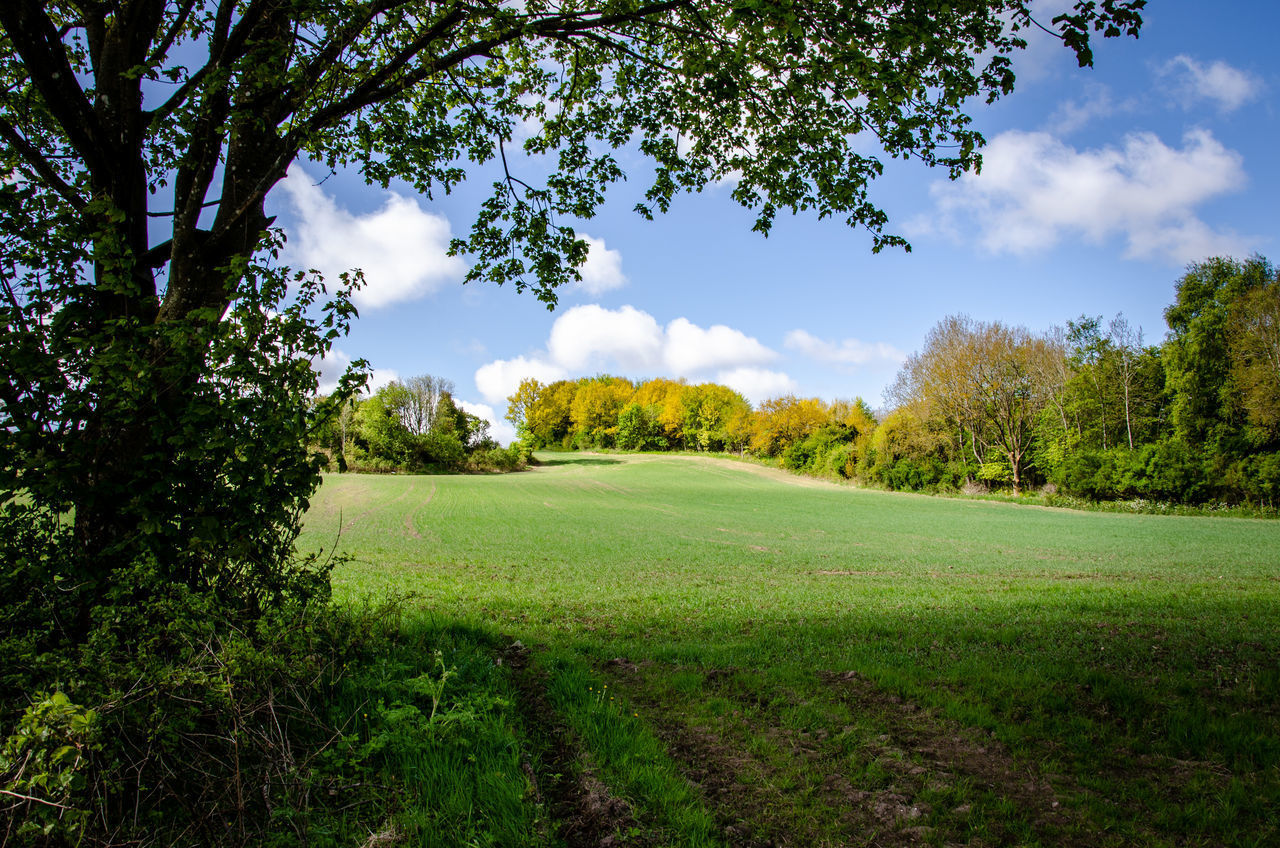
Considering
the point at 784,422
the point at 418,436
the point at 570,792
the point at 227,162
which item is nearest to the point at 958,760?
the point at 570,792

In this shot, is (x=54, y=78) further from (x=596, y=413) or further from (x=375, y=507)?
(x=596, y=413)

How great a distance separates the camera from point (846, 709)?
201 inches

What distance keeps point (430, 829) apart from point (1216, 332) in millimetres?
54573

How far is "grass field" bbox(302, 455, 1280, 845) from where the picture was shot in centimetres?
350

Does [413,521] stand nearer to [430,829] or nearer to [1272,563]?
[430,829]

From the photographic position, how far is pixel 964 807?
3.68 meters

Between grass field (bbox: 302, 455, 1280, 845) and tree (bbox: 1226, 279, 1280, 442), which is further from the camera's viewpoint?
tree (bbox: 1226, 279, 1280, 442)

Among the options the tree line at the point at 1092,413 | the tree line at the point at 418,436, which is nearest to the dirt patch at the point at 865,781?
the tree line at the point at 1092,413

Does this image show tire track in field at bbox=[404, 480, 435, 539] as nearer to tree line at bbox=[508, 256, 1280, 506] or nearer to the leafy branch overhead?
the leafy branch overhead

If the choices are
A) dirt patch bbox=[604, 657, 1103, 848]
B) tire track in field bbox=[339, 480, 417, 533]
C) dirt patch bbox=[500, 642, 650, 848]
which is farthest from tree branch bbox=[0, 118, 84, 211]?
tire track in field bbox=[339, 480, 417, 533]

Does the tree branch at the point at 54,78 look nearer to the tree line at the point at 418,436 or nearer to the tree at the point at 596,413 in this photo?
the tree line at the point at 418,436

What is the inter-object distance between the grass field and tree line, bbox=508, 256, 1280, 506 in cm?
2778

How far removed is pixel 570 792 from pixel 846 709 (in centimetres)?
281

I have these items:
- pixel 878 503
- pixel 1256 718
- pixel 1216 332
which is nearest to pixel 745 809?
pixel 1256 718
